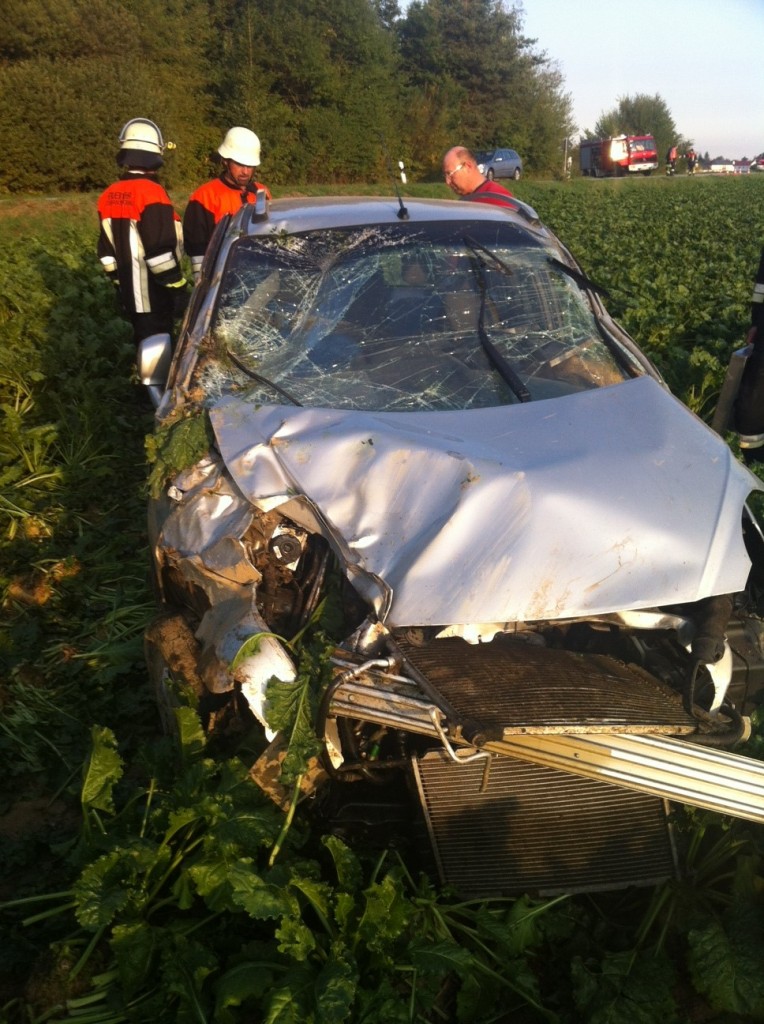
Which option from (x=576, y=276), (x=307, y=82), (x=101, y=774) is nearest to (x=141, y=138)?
(x=576, y=276)

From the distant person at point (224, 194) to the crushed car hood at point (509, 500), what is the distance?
3476 millimetres

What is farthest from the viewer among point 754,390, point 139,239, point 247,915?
point 139,239

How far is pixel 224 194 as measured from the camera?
6316 millimetres

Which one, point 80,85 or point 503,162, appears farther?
point 503,162

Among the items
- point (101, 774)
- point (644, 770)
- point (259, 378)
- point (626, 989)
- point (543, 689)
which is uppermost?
point (259, 378)

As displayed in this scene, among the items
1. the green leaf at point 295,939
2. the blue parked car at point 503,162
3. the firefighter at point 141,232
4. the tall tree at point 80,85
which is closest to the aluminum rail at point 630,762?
the green leaf at point 295,939

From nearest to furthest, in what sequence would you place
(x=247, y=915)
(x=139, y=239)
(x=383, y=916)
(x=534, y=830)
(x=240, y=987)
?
(x=240, y=987) → (x=383, y=916) → (x=247, y=915) → (x=534, y=830) → (x=139, y=239)

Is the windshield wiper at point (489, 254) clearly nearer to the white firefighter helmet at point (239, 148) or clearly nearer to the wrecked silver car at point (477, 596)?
the wrecked silver car at point (477, 596)

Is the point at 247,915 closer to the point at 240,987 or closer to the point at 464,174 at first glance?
the point at 240,987

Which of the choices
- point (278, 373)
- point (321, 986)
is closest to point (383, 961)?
point (321, 986)

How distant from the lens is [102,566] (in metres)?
4.77

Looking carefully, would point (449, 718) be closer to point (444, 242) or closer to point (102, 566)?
point (444, 242)

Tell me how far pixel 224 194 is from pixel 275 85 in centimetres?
3364

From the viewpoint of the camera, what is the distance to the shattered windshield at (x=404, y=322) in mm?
3402
